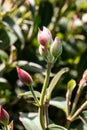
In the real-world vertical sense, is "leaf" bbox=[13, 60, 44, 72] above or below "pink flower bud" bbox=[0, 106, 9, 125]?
below

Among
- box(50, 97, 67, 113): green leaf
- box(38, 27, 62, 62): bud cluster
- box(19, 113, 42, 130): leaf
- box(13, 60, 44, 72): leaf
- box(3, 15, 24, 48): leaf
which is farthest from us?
box(3, 15, 24, 48): leaf

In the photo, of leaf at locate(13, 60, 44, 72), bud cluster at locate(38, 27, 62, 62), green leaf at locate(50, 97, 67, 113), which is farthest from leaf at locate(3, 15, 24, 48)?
bud cluster at locate(38, 27, 62, 62)

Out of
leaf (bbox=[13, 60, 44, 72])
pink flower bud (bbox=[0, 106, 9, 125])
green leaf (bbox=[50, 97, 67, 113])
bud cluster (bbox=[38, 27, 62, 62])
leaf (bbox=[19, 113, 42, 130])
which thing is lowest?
green leaf (bbox=[50, 97, 67, 113])

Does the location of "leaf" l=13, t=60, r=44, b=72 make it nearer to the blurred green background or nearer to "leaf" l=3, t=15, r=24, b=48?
the blurred green background

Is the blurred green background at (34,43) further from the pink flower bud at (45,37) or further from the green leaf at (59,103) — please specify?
the pink flower bud at (45,37)

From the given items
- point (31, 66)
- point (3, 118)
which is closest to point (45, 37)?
point (3, 118)

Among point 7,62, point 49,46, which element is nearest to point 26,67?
point 7,62

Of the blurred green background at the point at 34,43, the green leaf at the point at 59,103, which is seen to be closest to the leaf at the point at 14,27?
the blurred green background at the point at 34,43
